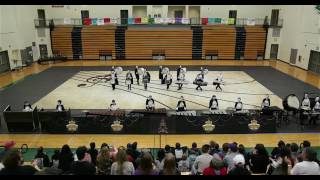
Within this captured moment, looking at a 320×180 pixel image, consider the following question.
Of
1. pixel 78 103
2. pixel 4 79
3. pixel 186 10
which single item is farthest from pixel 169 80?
pixel 186 10

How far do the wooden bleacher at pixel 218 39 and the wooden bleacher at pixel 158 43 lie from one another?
5.99 feet

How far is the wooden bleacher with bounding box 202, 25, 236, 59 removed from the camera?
111 ft

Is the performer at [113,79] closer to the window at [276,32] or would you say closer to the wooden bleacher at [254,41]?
the wooden bleacher at [254,41]

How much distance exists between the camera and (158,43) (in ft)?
111

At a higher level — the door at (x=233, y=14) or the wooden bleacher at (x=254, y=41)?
the door at (x=233, y=14)

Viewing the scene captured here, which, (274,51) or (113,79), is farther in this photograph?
(274,51)

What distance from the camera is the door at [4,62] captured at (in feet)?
86.7

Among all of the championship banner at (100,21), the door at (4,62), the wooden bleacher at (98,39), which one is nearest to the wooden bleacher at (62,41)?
the wooden bleacher at (98,39)

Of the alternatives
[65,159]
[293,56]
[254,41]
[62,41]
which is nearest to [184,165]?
[65,159]

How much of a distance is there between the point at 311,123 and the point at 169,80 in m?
9.36

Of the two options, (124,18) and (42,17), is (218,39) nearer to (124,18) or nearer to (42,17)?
(124,18)

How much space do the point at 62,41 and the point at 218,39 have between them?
17625mm

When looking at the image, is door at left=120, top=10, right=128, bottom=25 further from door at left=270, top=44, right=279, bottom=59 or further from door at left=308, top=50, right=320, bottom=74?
door at left=308, top=50, right=320, bottom=74

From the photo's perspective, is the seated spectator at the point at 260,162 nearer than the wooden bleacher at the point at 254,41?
Yes
